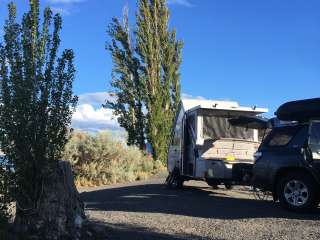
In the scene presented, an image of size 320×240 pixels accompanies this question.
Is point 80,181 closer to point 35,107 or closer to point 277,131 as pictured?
point 277,131

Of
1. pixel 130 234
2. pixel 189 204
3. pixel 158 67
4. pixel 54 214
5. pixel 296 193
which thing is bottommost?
pixel 130 234

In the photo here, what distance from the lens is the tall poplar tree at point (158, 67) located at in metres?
30.4

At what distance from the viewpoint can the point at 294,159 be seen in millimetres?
11719

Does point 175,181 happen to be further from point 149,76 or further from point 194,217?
point 149,76

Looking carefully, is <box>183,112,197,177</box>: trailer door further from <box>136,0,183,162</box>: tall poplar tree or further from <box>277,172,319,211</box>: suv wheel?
<box>136,0,183,162</box>: tall poplar tree

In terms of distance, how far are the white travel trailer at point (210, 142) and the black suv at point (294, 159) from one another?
8.07 ft

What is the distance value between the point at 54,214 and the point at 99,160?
1458 cm

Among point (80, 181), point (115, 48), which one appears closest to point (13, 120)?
point (80, 181)

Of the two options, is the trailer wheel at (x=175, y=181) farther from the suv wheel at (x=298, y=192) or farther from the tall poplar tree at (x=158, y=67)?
the tall poplar tree at (x=158, y=67)

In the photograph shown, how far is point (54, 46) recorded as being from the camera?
8719 millimetres

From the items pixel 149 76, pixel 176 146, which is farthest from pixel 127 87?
pixel 176 146

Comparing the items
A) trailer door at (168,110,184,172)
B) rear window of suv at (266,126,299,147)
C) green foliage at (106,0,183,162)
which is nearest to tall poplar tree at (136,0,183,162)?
green foliage at (106,0,183,162)

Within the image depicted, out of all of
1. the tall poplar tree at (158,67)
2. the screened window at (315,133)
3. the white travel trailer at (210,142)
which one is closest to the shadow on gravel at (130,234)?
the screened window at (315,133)

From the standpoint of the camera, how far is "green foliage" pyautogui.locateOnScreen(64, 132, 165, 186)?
72.8 ft
